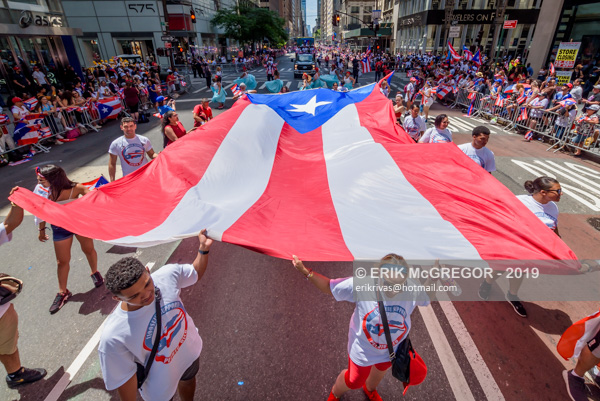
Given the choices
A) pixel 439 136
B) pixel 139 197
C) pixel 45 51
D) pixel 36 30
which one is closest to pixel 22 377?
pixel 139 197

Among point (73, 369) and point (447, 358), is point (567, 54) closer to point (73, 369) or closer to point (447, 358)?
point (447, 358)

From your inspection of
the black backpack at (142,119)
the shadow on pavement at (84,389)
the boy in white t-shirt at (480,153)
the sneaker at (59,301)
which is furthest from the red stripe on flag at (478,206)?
the black backpack at (142,119)

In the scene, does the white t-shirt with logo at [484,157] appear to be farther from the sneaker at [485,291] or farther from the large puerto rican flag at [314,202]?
the sneaker at [485,291]

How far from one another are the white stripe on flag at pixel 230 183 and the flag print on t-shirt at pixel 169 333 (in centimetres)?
75

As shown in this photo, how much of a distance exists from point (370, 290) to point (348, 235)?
2.51 feet

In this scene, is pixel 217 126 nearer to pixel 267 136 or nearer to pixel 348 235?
pixel 267 136

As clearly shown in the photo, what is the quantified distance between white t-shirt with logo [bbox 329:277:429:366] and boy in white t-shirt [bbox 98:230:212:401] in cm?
127

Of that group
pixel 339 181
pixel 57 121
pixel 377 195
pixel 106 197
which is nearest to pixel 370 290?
pixel 377 195

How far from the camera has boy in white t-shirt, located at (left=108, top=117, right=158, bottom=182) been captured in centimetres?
521

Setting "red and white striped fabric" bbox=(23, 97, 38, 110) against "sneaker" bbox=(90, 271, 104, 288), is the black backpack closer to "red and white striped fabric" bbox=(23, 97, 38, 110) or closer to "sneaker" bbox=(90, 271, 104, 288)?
"red and white striped fabric" bbox=(23, 97, 38, 110)

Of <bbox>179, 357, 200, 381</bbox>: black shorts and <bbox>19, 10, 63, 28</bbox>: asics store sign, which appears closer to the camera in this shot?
<bbox>179, 357, 200, 381</bbox>: black shorts

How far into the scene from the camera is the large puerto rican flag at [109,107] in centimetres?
1410

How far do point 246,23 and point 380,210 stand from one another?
4981 cm

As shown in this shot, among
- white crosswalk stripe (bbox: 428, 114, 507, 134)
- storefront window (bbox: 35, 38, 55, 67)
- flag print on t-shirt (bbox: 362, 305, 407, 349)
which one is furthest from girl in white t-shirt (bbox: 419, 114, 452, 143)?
storefront window (bbox: 35, 38, 55, 67)
